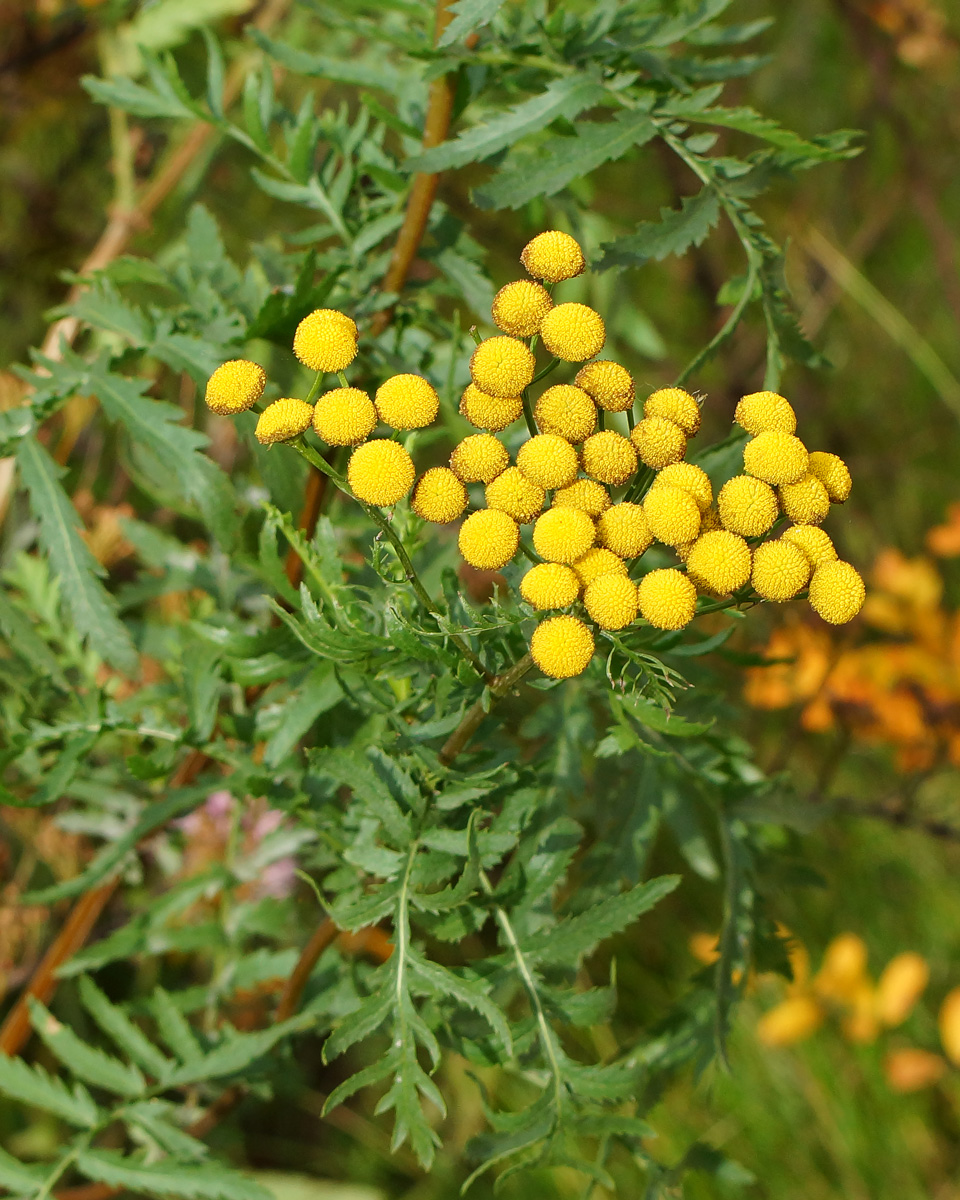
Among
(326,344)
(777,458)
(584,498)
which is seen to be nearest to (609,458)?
→ (584,498)

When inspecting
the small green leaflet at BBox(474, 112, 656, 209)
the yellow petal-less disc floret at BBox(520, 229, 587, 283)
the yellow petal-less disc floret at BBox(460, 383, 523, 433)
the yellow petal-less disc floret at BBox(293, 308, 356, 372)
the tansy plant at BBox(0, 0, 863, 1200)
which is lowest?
the tansy plant at BBox(0, 0, 863, 1200)

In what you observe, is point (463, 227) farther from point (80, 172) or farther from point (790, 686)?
point (80, 172)

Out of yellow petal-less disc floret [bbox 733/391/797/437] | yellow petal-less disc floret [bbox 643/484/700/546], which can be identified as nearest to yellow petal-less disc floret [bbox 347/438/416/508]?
yellow petal-less disc floret [bbox 643/484/700/546]

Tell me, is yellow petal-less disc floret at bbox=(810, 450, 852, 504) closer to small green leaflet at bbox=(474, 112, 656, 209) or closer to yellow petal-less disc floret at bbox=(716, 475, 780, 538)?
yellow petal-less disc floret at bbox=(716, 475, 780, 538)

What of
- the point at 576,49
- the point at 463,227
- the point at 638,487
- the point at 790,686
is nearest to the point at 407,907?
the point at 638,487

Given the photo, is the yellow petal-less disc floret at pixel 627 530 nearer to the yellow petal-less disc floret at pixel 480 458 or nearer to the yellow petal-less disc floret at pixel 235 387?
the yellow petal-less disc floret at pixel 480 458

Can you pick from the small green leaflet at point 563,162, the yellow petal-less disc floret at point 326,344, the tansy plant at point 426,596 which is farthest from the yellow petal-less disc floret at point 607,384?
the small green leaflet at point 563,162
